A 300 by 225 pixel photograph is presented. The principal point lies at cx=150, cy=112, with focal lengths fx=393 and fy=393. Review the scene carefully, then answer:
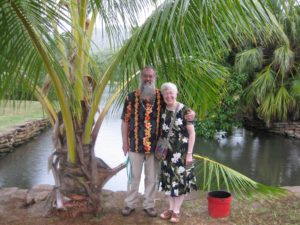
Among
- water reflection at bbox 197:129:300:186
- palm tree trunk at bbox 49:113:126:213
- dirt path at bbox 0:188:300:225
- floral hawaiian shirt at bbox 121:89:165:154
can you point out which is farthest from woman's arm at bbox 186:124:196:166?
water reflection at bbox 197:129:300:186

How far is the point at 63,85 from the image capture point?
3.02 meters

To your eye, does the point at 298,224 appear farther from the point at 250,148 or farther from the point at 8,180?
the point at 250,148

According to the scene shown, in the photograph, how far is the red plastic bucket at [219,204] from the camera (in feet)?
12.1

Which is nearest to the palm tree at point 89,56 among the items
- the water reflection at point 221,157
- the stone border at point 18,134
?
the water reflection at point 221,157

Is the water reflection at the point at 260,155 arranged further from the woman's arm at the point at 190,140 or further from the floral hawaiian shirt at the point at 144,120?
the floral hawaiian shirt at the point at 144,120

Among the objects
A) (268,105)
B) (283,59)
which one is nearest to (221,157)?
(268,105)

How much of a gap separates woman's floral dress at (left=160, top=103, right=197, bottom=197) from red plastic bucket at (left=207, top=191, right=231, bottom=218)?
392mm

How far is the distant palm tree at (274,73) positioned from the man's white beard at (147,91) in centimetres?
717

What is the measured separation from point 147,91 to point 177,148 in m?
0.54

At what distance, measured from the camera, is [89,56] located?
2961mm

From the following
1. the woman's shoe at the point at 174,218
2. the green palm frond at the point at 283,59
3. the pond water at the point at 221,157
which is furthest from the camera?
the green palm frond at the point at 283,59

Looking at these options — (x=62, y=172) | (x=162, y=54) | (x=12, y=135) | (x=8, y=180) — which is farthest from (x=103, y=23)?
(x=12, y=135)

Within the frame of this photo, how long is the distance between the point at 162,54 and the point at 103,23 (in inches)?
17.3

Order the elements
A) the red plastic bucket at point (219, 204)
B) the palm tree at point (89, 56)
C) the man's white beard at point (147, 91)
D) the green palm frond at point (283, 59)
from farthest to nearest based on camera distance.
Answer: the green palm frond at point (283, 59)
the red plastic bucket at point (219, 204)
the man's white beard at point (147, 91)
the palm tree at point (89, 56)
